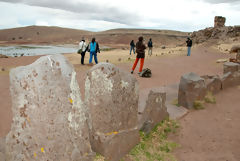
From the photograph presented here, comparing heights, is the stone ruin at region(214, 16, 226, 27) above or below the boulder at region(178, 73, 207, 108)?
above

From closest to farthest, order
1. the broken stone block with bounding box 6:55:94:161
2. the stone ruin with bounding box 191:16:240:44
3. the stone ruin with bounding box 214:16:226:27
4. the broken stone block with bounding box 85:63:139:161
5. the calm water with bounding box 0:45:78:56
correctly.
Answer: the broken stone block with bounding box 6:55:94:161, the broken stone block with bounding box 85:63:139:161, the calm water with bounding box 0:45:78:56, the stone ruin with bounding box 191:16:240:44, the stone ruin with bounding box 214:16:226:27

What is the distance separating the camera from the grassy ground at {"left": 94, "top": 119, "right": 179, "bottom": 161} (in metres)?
3.84

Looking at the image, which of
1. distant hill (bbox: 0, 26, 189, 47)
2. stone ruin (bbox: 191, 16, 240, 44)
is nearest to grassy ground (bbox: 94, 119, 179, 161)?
stone ruin (bbox: 191, 16, 240, 44)

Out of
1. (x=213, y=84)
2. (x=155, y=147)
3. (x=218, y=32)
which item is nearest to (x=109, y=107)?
(x=155, y=147)

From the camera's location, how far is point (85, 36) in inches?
2724

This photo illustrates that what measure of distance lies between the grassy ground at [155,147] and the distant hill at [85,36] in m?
51.8

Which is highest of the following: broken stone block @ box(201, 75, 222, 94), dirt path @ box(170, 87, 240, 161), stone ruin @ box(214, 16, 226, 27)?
stone ruin @ box(214, 16, 226, 27)

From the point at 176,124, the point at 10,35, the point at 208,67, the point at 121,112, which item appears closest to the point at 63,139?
the point at 121,112

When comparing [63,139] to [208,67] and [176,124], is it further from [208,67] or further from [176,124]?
[208,67]

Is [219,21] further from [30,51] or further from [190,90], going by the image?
[190,90]

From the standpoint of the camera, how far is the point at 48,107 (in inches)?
103

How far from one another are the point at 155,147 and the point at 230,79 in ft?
18.5

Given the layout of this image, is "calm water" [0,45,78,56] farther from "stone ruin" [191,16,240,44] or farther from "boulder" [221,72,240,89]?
"boulder" [221,72,240,89]

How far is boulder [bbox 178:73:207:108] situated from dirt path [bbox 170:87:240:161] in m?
0.37
